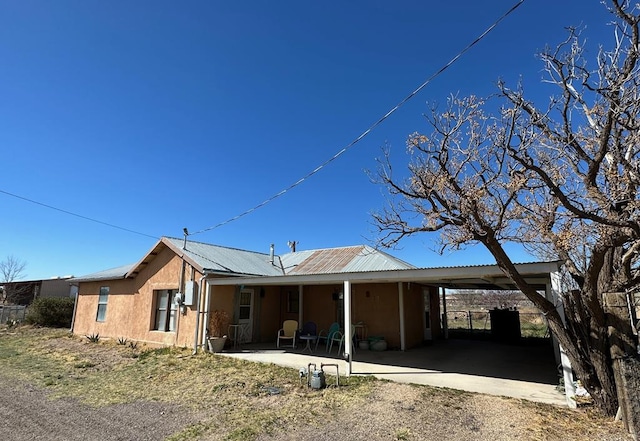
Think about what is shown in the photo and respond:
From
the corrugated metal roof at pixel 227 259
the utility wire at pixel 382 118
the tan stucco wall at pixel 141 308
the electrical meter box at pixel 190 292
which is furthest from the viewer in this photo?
the corrugated metal roof at pixel 227 259

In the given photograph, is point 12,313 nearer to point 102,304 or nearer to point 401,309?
point 102,304

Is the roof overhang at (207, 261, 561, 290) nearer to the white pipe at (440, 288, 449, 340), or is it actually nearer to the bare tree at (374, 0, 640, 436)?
the bare tree at (374, 0, 640, 436)

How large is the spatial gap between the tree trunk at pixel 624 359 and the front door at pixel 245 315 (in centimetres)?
1033

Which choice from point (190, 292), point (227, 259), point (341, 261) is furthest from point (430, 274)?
point (227, 259)

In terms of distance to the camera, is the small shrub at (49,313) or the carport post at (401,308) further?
the small shrub at (49,313)

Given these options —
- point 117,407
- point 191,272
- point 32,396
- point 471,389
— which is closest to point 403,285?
point 471,389

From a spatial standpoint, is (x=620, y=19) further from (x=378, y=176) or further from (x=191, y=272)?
(x=191, y=272)

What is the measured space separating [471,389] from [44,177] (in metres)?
15.7

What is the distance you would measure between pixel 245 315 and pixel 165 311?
302cm

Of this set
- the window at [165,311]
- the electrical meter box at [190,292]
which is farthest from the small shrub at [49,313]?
the electrical meter box at [190,292]

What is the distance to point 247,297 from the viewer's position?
12.7 meters

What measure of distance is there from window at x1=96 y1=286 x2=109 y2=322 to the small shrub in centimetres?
621

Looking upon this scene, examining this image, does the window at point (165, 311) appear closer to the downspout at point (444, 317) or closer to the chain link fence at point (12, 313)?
the downspout at point (444, 317)

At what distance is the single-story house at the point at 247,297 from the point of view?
11.5m
